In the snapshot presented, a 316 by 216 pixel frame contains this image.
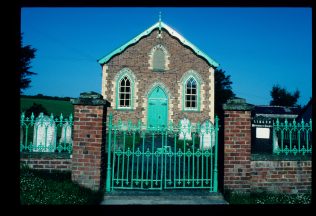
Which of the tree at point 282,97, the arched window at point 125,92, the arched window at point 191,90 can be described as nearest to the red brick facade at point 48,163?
the arched window at point 125,92

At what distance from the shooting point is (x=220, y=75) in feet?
165

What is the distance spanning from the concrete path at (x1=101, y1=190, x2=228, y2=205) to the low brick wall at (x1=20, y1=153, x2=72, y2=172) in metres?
1.40

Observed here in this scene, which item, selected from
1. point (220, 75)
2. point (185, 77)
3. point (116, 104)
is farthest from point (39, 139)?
point (220, 75)

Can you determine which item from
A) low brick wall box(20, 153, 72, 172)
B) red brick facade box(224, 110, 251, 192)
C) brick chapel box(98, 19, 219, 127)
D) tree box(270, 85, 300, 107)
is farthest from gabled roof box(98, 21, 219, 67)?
tree box(270, 85, 300, 107)

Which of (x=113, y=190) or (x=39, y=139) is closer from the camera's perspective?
(x=113, y=190)

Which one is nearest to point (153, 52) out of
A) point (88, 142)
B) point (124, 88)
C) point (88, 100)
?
point (124, 88)

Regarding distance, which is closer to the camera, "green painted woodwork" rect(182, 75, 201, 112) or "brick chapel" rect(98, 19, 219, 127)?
"brick chapel" rect(98, 19, 219, 127)

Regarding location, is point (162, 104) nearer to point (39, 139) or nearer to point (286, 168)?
point (39, 139)

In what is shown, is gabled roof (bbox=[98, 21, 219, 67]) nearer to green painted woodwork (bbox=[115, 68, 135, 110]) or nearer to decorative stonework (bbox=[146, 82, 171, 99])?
green painted woodwork (bbox=[115, 68, 135, 110])

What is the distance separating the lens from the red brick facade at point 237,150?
6.57 metres

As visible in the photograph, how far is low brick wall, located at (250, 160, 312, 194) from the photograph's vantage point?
6844 millimetres
